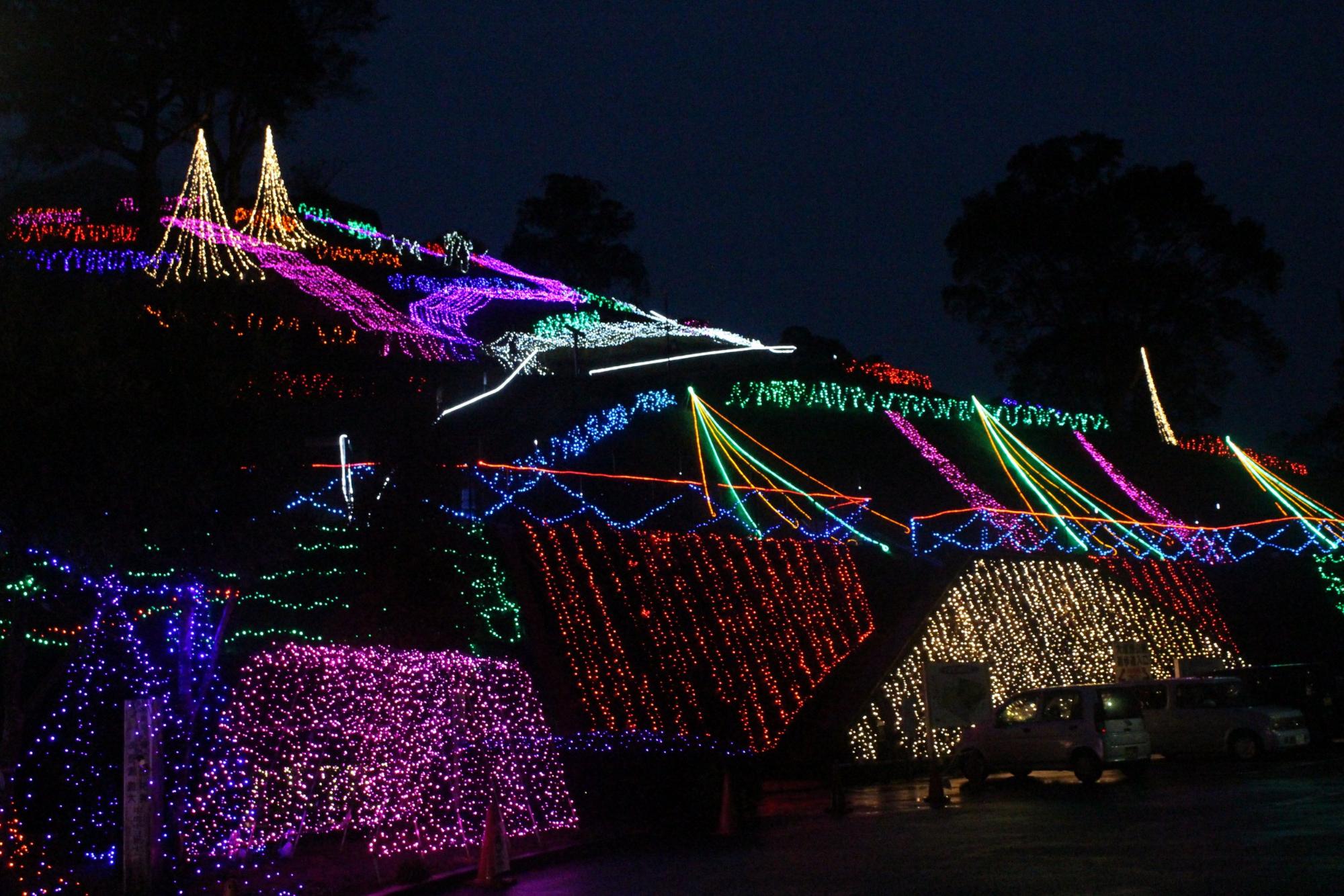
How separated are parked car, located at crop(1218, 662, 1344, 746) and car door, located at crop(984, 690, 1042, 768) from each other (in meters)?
4.94

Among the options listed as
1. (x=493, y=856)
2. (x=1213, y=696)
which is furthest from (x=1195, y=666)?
(x=493, y=856)

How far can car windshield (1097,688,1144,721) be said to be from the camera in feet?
67.8

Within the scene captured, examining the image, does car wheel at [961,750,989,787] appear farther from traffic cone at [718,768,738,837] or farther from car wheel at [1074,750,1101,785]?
traffic cone at [718,768,738,837]

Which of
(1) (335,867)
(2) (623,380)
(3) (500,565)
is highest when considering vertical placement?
(2) (623,380)

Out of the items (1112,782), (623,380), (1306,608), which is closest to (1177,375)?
(1306,608)

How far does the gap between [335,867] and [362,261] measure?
26503 mm

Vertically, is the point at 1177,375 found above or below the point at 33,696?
→ above

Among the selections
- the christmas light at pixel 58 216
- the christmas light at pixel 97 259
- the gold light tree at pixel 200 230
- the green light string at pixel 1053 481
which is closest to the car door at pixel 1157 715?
the green light string at pixel 1053 481

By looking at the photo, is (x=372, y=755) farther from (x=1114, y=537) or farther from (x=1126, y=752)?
(x=1114, y=537)

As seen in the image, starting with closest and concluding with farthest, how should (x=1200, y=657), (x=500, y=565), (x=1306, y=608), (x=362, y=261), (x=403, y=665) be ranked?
(x=403, y=665) < (x=500, y=565) < (x=1200, y=657) < (x=1306, y=608) < (x=362, y=261)

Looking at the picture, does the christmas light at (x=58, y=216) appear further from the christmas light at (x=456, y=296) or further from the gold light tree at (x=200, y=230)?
the christmas light at (x=456, y=296)

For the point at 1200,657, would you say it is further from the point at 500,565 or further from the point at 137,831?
the point at 137,831

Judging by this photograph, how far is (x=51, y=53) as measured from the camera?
110 ft

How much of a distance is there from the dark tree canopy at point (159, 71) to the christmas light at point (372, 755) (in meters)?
22.6
